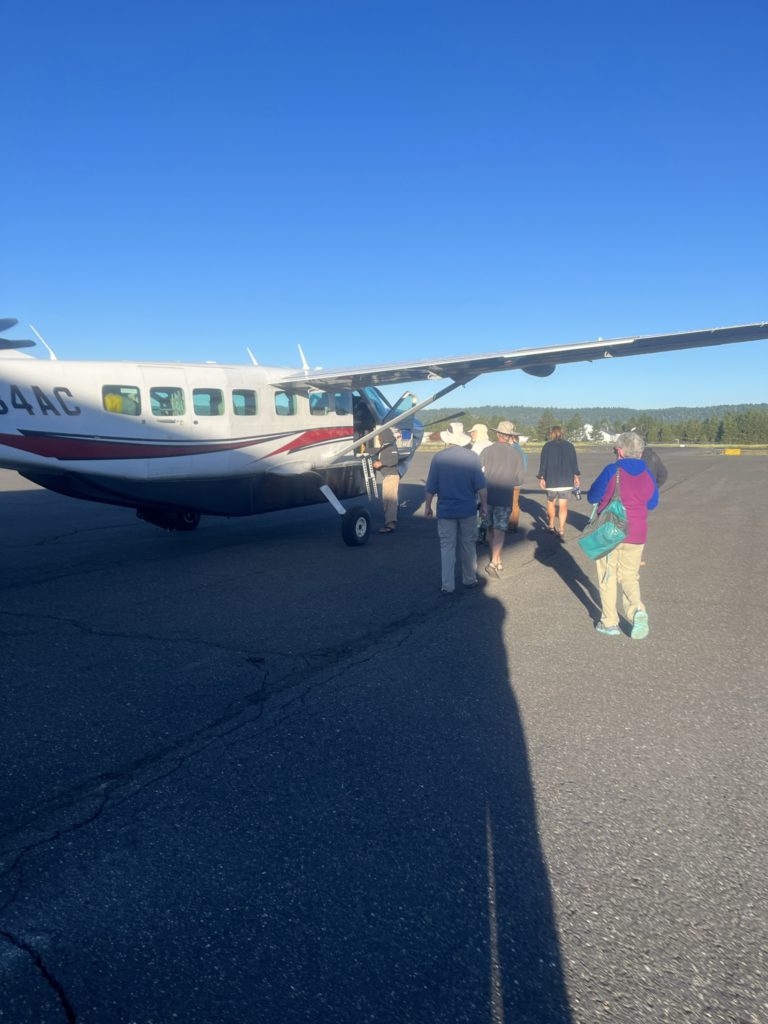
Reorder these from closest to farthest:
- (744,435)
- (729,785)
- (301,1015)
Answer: (301,1015) < (729,785) < (744,435)

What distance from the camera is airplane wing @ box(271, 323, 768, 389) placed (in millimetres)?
8797

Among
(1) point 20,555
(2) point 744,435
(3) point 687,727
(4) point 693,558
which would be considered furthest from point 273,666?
(2) point 744,435

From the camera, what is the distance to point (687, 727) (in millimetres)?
4219

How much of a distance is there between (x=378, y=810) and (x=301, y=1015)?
→ 117 cm

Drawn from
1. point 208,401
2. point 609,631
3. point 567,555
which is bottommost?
point 567,555

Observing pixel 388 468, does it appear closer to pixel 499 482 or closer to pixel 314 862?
pixel 499 482

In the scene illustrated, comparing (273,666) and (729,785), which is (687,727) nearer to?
(729,785)

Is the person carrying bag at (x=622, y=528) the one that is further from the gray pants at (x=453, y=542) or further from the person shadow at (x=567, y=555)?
the gray pants at (x=453, y=542)

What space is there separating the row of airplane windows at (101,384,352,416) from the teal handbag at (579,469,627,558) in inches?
231

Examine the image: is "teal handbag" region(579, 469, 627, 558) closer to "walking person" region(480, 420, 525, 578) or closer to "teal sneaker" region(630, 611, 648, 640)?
"teal sneaker" region(630, 611, 648, 640)

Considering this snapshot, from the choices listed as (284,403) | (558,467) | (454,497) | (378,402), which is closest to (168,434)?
(284,403)

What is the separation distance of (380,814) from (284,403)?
8356 millimetres

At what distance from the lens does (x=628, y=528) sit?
18.5 feet

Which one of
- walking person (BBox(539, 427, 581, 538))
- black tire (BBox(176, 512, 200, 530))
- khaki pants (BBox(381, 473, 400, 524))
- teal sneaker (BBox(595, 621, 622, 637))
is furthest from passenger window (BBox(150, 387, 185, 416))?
teal sneaker (BBox(595, 621, 622, 637))
